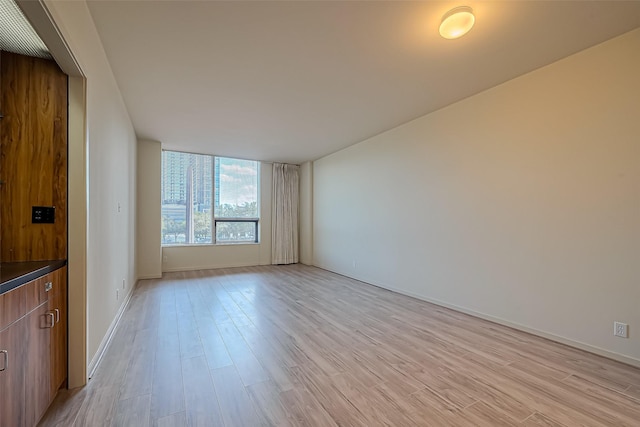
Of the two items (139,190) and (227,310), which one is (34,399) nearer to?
(227,310)

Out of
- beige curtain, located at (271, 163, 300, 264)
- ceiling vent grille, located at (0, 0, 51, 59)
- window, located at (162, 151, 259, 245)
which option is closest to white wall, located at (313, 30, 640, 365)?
beige curtain, located at (271, 163, 300, 264)

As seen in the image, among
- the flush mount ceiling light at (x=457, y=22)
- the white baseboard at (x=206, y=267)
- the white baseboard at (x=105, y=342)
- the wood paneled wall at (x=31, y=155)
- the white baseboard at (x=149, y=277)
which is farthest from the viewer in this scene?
the white baseboard at (x=206, y=267)

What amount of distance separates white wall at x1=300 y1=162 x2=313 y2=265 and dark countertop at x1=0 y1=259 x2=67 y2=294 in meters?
5.18

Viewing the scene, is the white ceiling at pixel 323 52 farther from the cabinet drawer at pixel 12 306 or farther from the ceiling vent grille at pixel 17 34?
the cabinet drawer at pixel 12 306

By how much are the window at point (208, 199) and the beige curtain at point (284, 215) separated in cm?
48

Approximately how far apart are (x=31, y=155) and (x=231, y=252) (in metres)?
4.77

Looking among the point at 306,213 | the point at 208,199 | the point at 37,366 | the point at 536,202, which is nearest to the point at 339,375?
the point at 37,366

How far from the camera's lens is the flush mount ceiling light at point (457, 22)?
1846mm

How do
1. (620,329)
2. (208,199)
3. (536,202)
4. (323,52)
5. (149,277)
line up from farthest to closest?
1. (208,199)
2. (149,277)
3. (536,202)
4. (323,52)
5. (620,329)

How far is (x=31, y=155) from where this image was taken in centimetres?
170

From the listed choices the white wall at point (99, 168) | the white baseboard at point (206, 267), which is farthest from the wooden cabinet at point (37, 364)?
the white baseboard at point (206, 267)

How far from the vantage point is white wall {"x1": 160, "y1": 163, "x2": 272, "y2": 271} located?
5703 mm

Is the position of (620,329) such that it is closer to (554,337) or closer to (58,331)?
(554,337)

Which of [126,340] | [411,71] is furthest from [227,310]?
[411,71]
